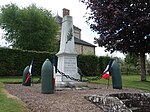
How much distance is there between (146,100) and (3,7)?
40.5 m

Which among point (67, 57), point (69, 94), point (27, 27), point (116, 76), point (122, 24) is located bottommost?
point (69, 94)

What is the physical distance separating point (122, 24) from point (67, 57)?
7.11 metres

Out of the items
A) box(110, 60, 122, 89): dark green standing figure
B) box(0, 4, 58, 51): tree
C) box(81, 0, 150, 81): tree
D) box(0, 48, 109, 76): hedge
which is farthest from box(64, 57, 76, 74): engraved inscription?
box(0, 4, 58, 51): tree

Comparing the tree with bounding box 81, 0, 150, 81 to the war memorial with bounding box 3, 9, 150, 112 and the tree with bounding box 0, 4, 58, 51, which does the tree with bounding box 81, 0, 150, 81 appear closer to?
the war memorial with bounding box 3, 9, 150, 112

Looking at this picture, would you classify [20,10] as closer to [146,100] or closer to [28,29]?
[28,29]

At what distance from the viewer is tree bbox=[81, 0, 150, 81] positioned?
18.0 metres

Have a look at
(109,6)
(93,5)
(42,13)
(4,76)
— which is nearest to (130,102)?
(109,6)

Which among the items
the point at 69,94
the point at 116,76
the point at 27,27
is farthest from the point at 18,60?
the point at 27,27

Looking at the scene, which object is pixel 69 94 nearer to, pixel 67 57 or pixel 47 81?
pixel 47 81

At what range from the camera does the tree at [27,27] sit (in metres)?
43.0

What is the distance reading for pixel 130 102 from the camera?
29.9 ft

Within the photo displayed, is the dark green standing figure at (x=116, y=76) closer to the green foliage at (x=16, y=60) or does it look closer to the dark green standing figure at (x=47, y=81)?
the dark green standing figure at (x=47, y=81)

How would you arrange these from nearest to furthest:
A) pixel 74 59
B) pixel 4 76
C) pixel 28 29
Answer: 1. pixel 74 59
2. pixel 4 76
3. pixel 28 29

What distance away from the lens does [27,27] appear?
→ 141 feet
